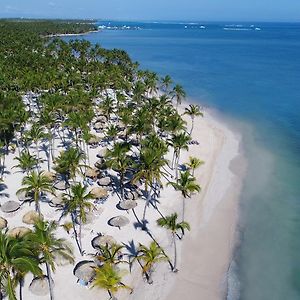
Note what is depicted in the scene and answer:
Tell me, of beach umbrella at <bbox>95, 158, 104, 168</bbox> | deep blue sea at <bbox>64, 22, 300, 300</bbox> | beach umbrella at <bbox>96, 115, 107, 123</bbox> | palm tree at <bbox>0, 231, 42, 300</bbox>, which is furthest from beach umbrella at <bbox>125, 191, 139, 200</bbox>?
beach umbrella at <bbox>96, 115, 107, 123</bbox>

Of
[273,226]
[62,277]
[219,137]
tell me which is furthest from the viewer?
[219,137]

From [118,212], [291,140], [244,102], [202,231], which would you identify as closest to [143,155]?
[118,212]

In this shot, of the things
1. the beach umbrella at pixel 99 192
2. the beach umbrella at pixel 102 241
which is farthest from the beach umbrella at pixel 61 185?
the beach umbrella at pixel 102 241

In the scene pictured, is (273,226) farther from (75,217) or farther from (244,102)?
(244,102)

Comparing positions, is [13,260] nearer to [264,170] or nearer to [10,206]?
[10,206]

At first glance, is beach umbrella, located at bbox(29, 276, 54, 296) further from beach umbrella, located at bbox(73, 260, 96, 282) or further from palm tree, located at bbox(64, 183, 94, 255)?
palm tree, located at bbox(64, 183, 94, 255)

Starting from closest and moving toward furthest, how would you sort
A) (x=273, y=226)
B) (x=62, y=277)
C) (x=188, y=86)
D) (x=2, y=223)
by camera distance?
(x=62, y=277), (x=2, y=223), (x=273, y=226), (x=188, y=86)

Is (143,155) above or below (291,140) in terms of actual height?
above

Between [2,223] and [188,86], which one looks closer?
[2,223]
